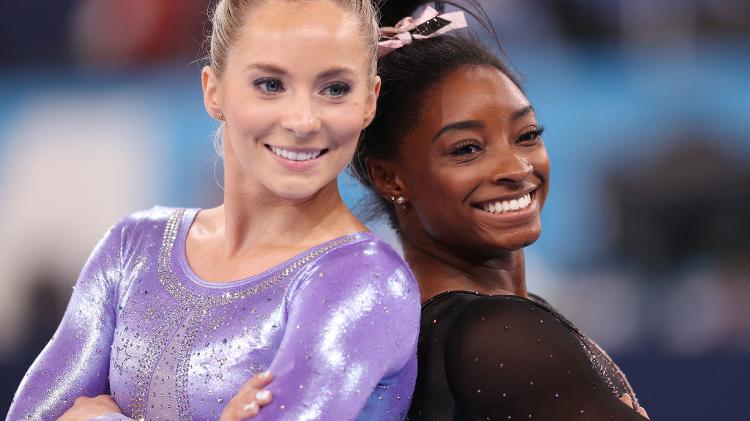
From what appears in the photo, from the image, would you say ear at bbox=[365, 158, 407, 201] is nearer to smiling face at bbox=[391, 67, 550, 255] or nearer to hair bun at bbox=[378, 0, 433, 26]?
smiling face at bbox=[391, 67, 550, 255]

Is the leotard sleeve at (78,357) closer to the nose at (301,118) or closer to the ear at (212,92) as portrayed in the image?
the ear at (212,92)

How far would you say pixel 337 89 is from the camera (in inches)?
63.3

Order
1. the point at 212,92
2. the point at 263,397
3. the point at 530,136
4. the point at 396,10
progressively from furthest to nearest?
the point at 396,10 → the point at 530,136 → the point at 212,92 → the point at 263,397

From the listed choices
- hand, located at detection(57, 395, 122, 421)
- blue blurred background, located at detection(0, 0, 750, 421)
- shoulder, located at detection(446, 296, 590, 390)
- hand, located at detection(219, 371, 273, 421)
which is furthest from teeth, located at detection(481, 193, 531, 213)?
blue blurred background, located at detection(0, 0, 750, 421)

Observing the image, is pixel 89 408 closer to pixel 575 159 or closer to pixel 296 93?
pixel 296 93

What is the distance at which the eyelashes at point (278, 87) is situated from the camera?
159 centimetres

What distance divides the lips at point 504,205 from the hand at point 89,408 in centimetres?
66

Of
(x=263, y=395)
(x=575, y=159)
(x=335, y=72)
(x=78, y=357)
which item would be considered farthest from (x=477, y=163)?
(x=575, y=159)

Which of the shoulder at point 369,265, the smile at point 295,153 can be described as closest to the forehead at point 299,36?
the smile at point 295,153

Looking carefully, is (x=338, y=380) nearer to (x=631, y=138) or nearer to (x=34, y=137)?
(x=631, y=138)

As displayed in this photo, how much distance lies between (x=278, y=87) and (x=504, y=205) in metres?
0.50

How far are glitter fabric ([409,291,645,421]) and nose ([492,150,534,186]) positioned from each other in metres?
0.22

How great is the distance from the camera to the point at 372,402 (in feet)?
5.22

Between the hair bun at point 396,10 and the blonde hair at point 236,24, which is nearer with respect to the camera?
the blonde hair at point 236,24
